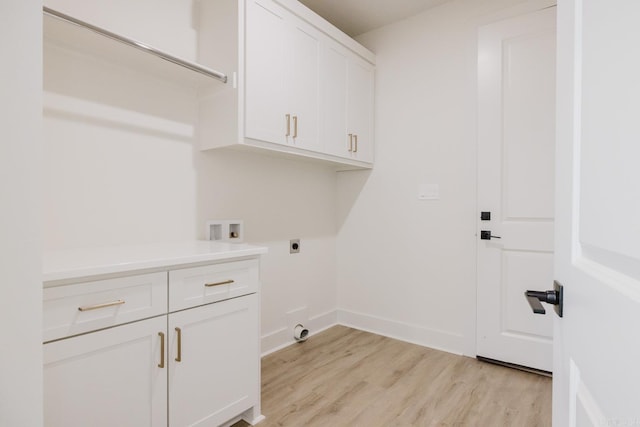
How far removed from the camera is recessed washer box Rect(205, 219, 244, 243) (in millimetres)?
2107

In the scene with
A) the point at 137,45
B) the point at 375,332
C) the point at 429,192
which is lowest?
the point at 375,332

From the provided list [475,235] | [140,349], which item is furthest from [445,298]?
[140,349]

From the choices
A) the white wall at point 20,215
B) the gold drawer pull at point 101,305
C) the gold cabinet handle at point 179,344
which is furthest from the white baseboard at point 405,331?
the white wall at point 20,215

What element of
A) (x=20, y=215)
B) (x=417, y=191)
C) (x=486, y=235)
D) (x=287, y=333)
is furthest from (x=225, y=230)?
(x=486, y=235)

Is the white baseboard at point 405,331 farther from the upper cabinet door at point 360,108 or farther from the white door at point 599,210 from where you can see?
the white door at point 599,210

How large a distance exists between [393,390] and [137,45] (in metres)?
2.24

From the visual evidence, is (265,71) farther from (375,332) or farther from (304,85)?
(375,332)

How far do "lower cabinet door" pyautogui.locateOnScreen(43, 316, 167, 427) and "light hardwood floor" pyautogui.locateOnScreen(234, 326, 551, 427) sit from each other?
0.59m

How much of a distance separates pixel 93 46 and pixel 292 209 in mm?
1611

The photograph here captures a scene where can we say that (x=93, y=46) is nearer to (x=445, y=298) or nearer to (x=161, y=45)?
(x=161, y=45)

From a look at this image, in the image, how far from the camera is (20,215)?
522mm

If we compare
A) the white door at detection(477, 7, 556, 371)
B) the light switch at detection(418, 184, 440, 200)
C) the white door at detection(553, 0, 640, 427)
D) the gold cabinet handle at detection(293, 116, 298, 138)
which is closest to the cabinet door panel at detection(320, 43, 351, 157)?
the gold cabinet handle at detection(293, 116, 298, 138)

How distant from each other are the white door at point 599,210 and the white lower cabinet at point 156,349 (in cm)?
126

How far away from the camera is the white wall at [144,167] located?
152 centimetres
